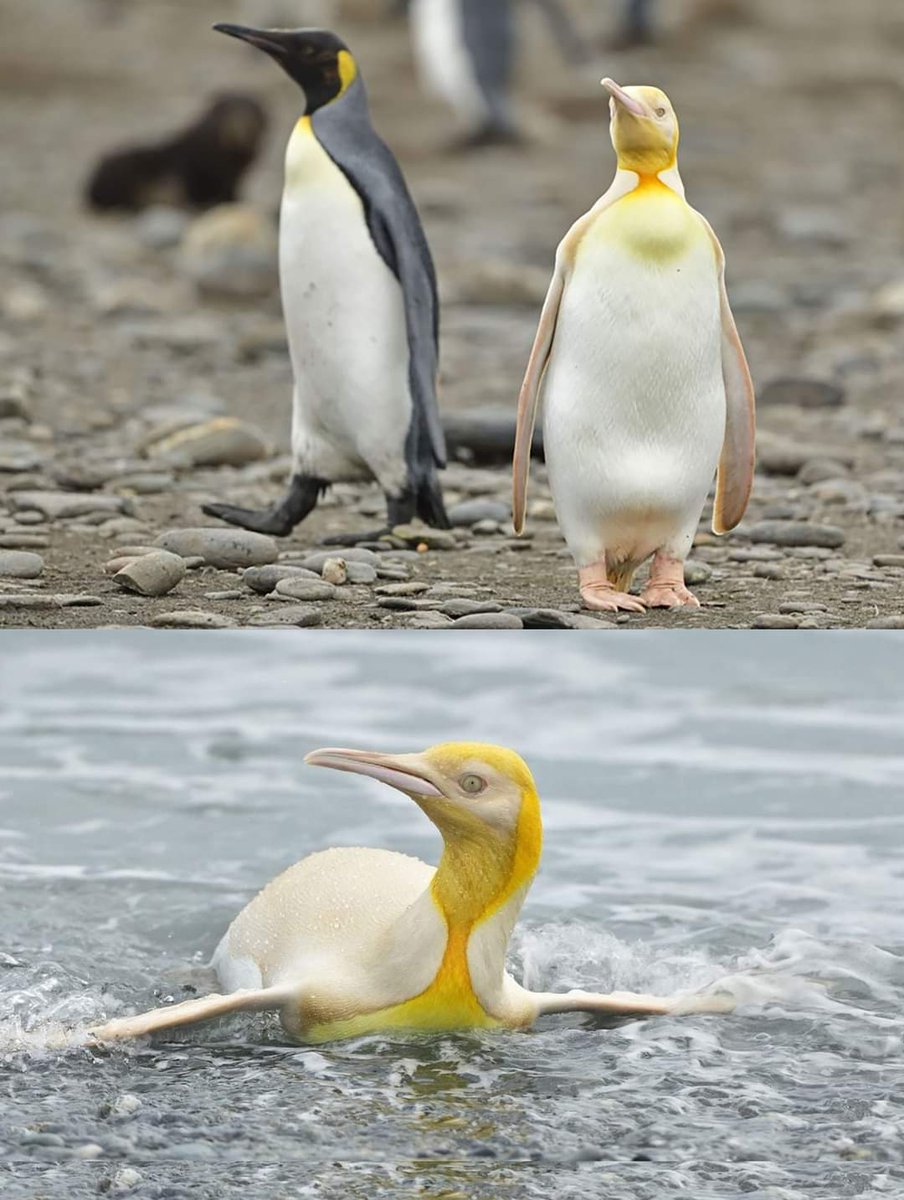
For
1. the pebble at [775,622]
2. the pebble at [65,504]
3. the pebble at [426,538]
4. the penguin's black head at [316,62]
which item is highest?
the penguin's black head at [316,62]

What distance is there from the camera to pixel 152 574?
4.61 m

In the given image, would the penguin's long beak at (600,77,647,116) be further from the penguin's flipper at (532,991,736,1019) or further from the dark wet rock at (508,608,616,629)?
the penguin's flipper at (532,991,736,1019)

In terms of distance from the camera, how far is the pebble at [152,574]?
461cm

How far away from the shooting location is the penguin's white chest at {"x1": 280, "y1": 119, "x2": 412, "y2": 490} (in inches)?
205

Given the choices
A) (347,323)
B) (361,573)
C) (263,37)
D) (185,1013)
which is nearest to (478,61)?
(263,37)

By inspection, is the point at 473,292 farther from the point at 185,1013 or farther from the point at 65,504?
the point at 185,1013

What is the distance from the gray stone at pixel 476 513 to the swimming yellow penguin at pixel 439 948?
153 centimetres

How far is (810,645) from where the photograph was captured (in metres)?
6.63

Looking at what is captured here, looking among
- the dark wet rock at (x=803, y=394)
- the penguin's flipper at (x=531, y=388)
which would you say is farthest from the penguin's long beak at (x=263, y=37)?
the dark wet rock at (x=803, y=394)

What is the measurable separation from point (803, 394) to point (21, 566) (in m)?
3.48

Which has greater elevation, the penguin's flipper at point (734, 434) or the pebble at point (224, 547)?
the penguin's flipper at point (734, 434)

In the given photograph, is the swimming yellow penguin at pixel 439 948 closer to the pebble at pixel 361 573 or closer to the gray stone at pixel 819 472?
the pebble at pixel 361 573

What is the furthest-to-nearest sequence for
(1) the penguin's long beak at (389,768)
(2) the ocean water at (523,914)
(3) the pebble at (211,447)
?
(3) the pebble at (211,447), (1) the penguin's long beak at (389,768), (2) the ocean water at (523,914)

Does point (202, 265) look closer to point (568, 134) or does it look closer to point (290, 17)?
point (568, 134)
